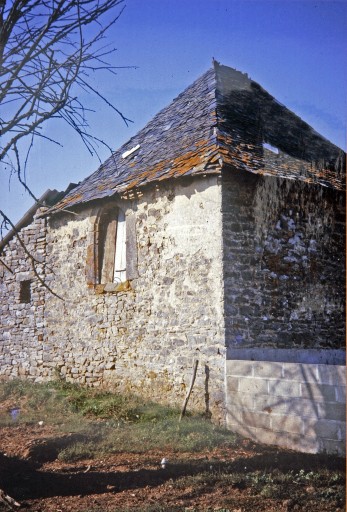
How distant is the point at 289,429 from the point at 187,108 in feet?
24.1

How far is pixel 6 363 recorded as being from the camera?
39.0 ft

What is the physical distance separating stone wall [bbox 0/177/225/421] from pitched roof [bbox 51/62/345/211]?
411mm

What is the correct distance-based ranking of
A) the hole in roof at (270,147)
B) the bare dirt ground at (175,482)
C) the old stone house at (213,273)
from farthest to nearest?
1. the hole in roof at (270,147)
2. the old stone house at (213,273)
3. the bare dirt ground at (175,482)

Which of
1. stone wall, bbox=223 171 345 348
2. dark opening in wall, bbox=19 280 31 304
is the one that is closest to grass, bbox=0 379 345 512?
stone wall, bbox=223 171 345 348

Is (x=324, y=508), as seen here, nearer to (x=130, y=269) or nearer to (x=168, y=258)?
(x=168, y=258)

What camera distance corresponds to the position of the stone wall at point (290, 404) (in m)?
5.34

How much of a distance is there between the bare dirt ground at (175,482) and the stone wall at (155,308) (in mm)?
1911

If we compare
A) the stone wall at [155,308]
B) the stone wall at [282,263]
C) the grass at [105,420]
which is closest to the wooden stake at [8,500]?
the grass at [105,420]

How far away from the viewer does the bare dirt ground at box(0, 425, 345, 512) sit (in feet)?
13.4

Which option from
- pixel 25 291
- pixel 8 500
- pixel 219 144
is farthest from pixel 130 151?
pixel 8 500

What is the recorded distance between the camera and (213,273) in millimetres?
7719

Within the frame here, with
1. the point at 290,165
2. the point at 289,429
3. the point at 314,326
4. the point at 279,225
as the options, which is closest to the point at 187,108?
the point at 290,165

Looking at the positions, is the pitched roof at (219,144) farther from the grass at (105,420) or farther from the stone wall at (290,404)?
the grass at (105,420)

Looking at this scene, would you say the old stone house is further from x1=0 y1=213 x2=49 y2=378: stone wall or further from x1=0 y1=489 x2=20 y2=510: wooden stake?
x1=0 y1=489 x2=20 y2=510: wooden stake
